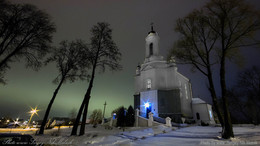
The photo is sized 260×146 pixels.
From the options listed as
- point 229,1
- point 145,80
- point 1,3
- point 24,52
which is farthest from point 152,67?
point 1,3

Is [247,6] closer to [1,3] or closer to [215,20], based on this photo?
[215,20]

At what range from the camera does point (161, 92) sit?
26828 millimetres

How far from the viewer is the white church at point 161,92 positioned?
2536 centimetres

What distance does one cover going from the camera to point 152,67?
2998 centimetres

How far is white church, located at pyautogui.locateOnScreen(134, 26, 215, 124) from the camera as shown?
998 inches

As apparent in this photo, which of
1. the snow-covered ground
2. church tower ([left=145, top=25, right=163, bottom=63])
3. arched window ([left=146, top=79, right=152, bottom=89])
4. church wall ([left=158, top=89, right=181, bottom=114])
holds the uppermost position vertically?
church tower ([left=145, top=25, right=163, bottom=63])

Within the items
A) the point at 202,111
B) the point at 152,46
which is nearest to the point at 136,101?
the point at 152,46

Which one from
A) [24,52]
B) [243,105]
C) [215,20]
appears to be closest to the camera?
[215,20]

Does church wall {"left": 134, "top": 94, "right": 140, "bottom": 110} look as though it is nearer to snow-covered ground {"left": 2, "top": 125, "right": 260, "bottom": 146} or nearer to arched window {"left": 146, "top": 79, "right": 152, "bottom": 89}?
arched window {"left": 146, "top": 79, "right": 152, "bottom": 89}

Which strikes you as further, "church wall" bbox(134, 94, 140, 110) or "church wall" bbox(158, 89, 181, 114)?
"church wall" bbox(134, 94, 140, 110)

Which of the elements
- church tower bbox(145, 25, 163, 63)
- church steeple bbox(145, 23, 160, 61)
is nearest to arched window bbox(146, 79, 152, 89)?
church tower bbox(145, 25, 163, 63)

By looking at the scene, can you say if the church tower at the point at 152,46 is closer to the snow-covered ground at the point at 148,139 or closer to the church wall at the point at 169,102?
the church wall at the point at 169,102

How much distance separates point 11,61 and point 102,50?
888 centimetres

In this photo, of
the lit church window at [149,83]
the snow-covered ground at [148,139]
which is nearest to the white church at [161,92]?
the lit church window at [149,83]
